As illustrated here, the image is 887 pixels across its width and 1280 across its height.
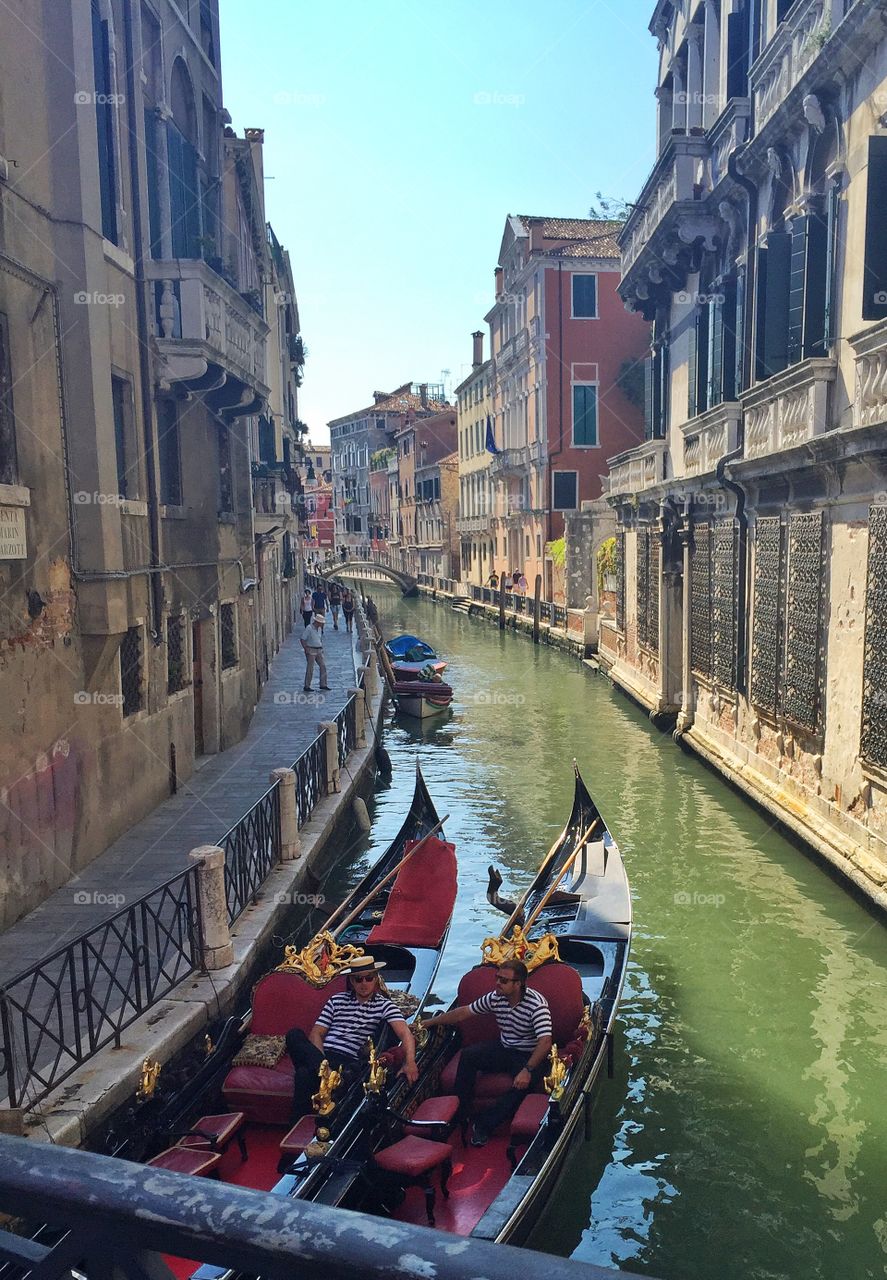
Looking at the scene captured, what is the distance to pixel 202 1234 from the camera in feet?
3.01

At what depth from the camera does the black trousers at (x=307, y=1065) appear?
5.27 m

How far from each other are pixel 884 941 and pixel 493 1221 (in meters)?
5.09

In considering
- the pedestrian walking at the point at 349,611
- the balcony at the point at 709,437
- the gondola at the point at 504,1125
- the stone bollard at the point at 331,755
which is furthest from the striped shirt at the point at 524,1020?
the pedestrian walking at the point at 349,611

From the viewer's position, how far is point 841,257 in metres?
9.62

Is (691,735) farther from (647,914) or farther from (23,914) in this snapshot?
(23,914)

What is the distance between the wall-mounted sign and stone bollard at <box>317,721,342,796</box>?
15.8ft

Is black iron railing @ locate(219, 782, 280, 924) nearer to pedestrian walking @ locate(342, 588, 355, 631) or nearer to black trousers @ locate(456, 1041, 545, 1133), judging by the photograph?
black trousers @ locate(456, 1041, 545, 1133)

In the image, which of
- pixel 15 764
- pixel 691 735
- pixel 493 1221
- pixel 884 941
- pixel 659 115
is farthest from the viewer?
pixel 659 115

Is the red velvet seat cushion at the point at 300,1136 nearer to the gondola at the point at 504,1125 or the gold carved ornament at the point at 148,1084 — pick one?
the gondola at the point at 504,1125

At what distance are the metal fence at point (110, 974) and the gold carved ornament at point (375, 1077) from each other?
60.7 inches

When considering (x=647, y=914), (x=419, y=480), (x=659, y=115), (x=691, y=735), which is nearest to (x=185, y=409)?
(x=647, y=914)

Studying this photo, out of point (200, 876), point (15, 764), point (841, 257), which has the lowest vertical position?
point (200, 876)

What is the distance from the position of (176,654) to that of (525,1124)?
307 inches

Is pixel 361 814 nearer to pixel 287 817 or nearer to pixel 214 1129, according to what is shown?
pixel 287 817
